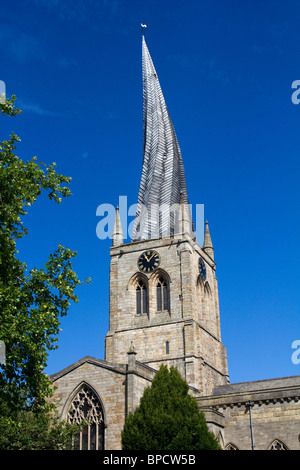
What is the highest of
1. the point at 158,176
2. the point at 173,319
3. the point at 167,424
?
the point at 158,176

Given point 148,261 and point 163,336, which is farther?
point 148,261

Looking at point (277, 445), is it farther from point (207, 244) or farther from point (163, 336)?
point (207, 244)

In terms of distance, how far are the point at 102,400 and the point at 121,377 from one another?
177 cm

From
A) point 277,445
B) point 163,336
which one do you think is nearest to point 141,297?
point 163,336

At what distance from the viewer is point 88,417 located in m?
38.9

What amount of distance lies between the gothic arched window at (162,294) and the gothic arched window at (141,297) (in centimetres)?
102

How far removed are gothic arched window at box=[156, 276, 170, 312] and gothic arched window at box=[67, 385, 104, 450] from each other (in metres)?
14.8

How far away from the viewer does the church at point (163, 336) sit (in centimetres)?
3872

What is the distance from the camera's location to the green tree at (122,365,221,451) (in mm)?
31734

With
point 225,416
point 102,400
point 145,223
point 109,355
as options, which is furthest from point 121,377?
point 145,223

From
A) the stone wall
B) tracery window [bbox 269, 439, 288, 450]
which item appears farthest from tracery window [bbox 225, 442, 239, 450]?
tracery window [bbox 269, 439, 288, 450]

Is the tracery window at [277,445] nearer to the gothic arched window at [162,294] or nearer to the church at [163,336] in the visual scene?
the church at [163,336]

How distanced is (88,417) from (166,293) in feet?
55.6

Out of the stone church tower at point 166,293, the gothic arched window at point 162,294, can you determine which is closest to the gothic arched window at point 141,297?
the stone church tower at point 166,293
